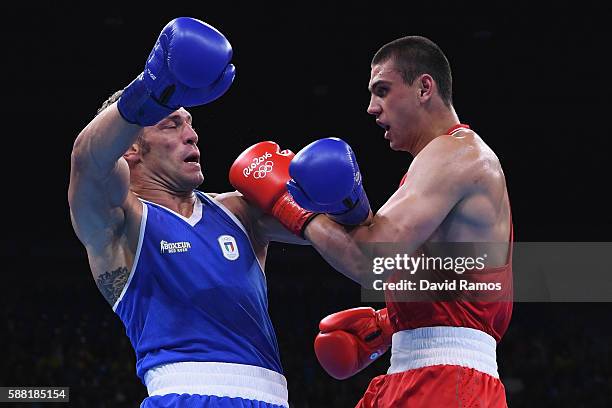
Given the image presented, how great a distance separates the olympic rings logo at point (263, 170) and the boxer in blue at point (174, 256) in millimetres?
227

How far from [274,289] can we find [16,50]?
505cm

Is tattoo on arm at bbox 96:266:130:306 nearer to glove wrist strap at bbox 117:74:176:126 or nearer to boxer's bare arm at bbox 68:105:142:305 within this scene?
boxer's bare arm at bbox 68:105:142:305

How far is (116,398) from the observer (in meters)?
9.70

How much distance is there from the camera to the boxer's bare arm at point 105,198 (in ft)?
9.27

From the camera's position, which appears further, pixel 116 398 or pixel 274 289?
pixel 274 289

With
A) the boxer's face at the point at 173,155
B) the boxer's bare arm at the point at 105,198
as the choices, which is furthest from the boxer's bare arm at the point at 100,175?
the boxer's face at the point at 173,155

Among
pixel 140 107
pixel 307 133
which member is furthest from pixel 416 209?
pixel 307 133

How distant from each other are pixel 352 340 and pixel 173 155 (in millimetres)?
1154

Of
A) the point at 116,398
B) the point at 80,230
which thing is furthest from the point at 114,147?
the point at 116,398

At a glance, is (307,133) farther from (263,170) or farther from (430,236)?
(430,236)

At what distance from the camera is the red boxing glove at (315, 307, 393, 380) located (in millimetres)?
3471

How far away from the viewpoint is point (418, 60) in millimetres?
3227

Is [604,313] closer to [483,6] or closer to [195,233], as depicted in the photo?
[483,6]

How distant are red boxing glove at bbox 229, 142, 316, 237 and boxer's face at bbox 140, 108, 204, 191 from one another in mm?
196
